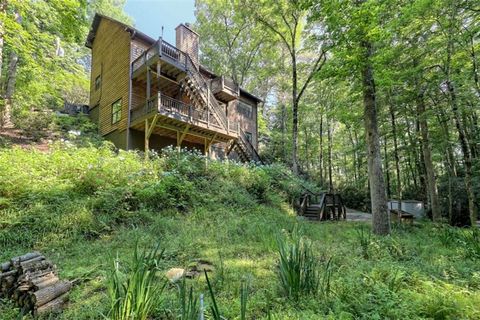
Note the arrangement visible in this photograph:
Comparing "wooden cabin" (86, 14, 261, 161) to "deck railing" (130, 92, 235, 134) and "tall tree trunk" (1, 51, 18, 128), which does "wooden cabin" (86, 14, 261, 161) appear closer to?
"deck railing" (130, 92, 235, 134)

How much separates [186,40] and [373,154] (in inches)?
527

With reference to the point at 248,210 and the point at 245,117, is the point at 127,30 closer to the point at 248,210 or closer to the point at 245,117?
the point at 245,117

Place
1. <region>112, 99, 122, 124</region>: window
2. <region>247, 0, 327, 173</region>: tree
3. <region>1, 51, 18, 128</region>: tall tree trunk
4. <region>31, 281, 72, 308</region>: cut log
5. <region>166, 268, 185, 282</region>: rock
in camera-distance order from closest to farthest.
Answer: <region>31, 281, 72, 308</region>: cut log, <region>166, 268, 185, 282</region>: rock, <region>1, 51, 18, 128</region>: tall tree trunk, <region>112, 99, 122, 124</region>: window, <region>247, 0, 327, 173</region>: tree

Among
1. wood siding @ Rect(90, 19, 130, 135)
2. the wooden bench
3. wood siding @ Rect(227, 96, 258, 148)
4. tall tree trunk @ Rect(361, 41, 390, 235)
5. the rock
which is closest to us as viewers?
the rock

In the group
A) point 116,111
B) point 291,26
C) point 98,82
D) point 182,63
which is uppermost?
point 291,26

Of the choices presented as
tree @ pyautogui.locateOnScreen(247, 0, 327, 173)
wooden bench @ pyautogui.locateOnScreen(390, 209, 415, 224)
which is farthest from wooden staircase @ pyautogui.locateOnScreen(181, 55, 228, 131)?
wooden bench @ pyautogui.locateOnScreen(390, 209, 415, 224)

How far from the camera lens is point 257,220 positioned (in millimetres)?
7738

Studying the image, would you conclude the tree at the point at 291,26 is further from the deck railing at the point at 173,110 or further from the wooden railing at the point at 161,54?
the wooden railing at the point at 161,54

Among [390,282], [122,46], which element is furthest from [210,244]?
[122,46]

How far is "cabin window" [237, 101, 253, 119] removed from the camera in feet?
65.9

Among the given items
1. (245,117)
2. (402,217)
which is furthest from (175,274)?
(245,117)

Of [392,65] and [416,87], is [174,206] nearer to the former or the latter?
[392,65]

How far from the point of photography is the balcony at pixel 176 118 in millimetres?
11602

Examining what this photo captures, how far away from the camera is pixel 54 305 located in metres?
2.88
